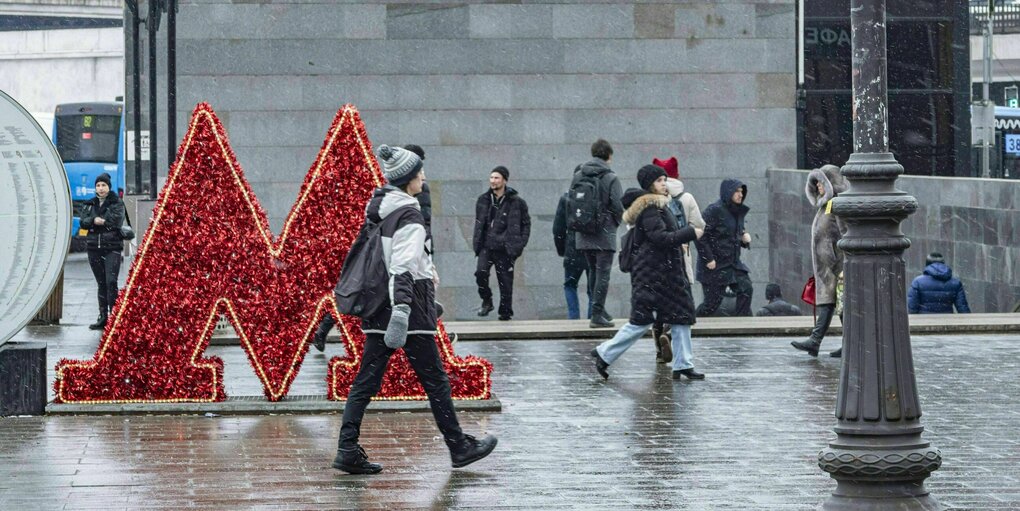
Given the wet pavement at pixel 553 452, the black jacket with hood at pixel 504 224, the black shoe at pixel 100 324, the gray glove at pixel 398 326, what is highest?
the black jacket with hood at pixel 504 224

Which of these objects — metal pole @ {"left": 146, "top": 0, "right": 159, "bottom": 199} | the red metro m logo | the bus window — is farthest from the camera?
the bus window

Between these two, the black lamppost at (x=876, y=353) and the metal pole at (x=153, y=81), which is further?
the metal pole at (x=153, y=81)

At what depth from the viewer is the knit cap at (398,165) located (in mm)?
9375

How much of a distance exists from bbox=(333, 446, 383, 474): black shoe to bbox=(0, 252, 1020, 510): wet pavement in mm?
59

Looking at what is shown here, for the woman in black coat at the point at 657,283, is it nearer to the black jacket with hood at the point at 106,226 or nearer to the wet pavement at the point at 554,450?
the wet pavement at the point at 554,450

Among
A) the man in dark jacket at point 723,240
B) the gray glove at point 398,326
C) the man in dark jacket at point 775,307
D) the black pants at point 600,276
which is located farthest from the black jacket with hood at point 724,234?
the gray glove at point 398,326

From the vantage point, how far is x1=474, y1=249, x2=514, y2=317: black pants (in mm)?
18828

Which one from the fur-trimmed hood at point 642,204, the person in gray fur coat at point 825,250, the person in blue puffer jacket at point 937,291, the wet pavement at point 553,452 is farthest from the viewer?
the person in blue puffer jacket at point 937,291

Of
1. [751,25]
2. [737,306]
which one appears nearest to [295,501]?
[737,306]

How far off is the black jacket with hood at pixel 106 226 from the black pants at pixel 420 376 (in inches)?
405

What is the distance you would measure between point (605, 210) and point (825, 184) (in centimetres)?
351

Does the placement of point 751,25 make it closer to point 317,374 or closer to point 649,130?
point 649,130

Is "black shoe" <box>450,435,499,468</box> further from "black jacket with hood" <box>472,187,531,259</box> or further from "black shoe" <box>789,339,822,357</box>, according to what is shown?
"black jacket with hood" <box>472,187,531,259</box>

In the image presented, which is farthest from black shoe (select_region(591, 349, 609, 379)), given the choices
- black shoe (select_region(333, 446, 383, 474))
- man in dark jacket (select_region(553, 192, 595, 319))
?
man in dark jacket (select_region(553, 192, 595, 319))
